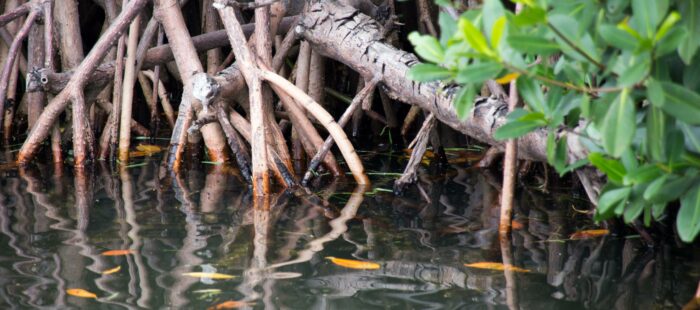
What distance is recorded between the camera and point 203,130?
5371 millimetres

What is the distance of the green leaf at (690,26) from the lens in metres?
1.63

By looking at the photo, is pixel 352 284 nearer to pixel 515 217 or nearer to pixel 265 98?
pixel 515 217

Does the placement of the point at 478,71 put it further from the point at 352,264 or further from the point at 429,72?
the point at 352,264

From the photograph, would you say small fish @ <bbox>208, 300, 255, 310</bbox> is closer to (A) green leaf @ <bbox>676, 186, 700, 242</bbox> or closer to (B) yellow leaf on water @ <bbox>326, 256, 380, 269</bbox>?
(B) yellow leaf on water @ <bbox>326, 256, 380, 269</bbox>

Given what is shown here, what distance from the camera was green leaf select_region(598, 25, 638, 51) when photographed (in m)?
A: 1.58

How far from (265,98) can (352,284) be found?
2.26 m

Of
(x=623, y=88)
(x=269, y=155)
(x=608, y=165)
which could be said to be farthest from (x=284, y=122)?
(x=623, y=88)

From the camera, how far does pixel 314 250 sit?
336 centimetres

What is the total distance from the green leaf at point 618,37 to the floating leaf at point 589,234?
2062 mm

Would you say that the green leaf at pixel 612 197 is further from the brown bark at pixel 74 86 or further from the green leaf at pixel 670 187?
the brown bark at pixel 74 86

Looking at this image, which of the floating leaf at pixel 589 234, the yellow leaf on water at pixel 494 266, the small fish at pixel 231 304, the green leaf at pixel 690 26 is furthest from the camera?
the floating leaf at pixel 589 234

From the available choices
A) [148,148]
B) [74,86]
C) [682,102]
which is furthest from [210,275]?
[148,148]

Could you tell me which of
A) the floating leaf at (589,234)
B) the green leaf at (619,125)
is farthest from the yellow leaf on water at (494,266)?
the green leaf at (619,125)

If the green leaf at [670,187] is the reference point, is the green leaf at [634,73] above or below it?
above
